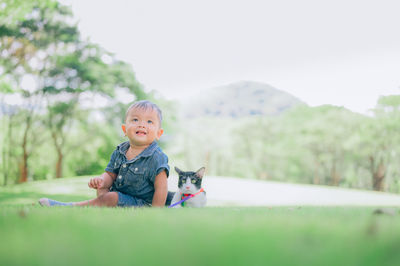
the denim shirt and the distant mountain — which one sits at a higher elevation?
the distant mountain

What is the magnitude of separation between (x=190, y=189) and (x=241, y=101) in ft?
55.6

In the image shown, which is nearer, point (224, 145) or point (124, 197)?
point (124, 197)

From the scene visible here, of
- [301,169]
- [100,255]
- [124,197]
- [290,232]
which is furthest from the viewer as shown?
[301,169]

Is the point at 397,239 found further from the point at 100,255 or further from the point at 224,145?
the point at 224,145

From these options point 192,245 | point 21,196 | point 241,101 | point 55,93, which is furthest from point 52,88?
point 192,245

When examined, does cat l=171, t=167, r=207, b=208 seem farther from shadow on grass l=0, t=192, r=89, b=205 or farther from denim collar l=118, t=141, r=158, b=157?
shadow on grass l=0, t=192, r=89, b=205

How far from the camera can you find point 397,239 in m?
0.92

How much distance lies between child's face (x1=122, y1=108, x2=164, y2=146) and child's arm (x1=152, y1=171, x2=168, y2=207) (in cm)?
38

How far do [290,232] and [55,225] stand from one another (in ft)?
2.51

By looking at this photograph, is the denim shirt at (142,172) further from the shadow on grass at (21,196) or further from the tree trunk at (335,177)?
the tree trunk at (335,177)

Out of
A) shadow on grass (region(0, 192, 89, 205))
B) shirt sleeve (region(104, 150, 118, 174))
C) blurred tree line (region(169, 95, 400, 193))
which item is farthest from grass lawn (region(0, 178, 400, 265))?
blurred tree line (region(169, 95, 400, 193))

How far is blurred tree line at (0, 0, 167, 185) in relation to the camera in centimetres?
1252

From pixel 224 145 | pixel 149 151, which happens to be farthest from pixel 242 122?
pixel 149 151

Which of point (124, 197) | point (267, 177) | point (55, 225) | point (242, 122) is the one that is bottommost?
point (267, 177)
